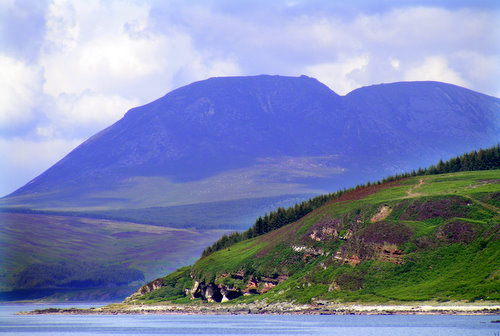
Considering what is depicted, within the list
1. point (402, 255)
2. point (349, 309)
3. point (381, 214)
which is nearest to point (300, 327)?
point (349, 309)

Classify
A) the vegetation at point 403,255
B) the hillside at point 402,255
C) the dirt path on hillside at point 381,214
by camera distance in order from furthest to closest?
the dirt path on hillside at point 381,214 < the hillside at point 402,255 < the vegetation at point 403,255

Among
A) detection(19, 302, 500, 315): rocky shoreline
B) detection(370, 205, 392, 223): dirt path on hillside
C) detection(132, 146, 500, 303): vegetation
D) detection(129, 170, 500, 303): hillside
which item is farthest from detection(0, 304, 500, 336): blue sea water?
detection(370, 205, 392, 223): dirt path on hillside

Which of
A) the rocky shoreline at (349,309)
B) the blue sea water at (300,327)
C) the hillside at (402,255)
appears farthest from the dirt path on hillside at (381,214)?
the blue sea water at (300,327)

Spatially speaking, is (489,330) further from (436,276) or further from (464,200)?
(464,200)

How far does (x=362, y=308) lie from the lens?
154000 millimetres

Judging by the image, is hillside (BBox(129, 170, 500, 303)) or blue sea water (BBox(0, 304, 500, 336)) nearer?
blue sea water (BBox(0, 304, 500, 336))

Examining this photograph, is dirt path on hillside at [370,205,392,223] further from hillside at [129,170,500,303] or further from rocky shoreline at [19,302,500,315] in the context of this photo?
rocky shoreline at [19,302,500,315]

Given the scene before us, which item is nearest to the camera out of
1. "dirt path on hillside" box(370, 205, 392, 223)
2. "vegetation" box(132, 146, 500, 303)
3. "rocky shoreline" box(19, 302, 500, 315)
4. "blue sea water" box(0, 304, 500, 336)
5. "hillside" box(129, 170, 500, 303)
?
"blue sea water" box(0, 304, 500, 336)

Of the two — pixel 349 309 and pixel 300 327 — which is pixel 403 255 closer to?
pixel 349 309

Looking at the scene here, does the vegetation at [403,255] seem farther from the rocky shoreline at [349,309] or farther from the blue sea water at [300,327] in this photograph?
the blue sea water at [300,327]

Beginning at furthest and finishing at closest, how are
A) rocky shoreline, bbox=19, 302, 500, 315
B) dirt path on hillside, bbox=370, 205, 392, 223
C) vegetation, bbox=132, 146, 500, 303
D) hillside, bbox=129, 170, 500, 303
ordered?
dirt path on hillside, bbox=370, 205, 392, 223 < hillside, bbox=129, 170, 500, 303 < vegetation, bbox=132, 146, 500, 303 < rocky shoreline, bbox=19, 302, 500, 315

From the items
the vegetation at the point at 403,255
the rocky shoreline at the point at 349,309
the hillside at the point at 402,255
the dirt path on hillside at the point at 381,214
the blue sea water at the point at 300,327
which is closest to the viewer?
the blue sea water at the point at 300,327

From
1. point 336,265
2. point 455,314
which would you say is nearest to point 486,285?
point 455,314

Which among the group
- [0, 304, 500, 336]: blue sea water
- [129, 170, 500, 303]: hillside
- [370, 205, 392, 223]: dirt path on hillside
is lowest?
[0, 304, 500, 336]: blue sea water
